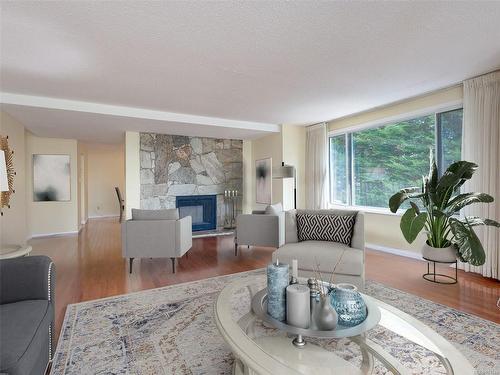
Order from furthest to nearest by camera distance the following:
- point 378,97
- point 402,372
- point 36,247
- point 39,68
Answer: point 36,247 → point 378,97 → point 39,68 → point 402,372

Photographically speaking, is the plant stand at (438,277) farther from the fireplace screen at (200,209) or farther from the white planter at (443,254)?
the fireplace screen at (200,209)

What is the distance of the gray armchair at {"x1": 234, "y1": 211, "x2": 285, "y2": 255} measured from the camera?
14.3ft

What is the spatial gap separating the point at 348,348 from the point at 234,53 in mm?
2733

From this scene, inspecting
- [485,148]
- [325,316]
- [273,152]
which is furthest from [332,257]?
[273,152]

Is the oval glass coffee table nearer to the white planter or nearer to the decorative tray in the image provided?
the decorative tray

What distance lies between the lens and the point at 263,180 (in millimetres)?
6945

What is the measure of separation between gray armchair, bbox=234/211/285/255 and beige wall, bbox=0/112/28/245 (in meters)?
3.74

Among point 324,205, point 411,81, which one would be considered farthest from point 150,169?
point 411,81

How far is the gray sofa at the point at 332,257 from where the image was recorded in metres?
2.82

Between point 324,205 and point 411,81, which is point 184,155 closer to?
point 324,205

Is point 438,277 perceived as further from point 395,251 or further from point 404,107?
point 404,107

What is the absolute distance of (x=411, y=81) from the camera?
3.62 m

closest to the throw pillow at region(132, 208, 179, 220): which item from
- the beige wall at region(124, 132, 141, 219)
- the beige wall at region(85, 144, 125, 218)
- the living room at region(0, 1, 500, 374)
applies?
the living room at region(0, 1, 500, 374)

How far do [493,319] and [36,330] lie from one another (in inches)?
133
